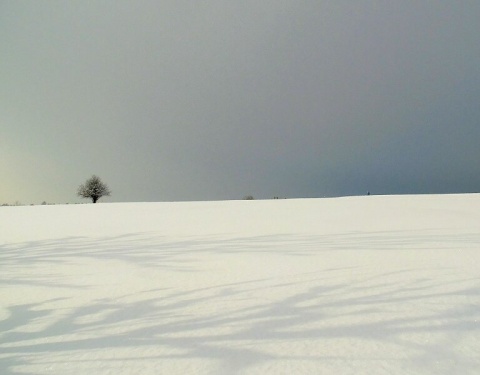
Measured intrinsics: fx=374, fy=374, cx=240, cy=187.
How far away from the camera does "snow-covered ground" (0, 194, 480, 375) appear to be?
1.79 metres

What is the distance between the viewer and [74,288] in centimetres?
306

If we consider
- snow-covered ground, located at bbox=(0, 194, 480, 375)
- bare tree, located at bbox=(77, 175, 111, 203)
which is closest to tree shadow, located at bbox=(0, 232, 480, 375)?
snow-covered ground, located at bbox=(0, 194, 480, 375)

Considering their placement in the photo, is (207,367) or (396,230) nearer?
(207,367)

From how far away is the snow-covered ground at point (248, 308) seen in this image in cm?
179

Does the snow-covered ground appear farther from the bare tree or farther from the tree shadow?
the bare tree

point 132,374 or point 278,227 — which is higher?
point 278,227

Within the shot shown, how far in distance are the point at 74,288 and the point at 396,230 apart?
4.45m

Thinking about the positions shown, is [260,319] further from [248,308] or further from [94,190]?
[94,190]

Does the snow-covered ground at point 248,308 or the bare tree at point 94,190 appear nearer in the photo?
the snow-covered ground at point 248,308

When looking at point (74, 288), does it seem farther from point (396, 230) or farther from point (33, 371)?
point (396, 230)

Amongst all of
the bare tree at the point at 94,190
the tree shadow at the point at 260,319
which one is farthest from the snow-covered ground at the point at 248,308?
the bare tree at the point at 94,190

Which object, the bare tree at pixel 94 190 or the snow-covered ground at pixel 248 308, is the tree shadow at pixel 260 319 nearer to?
the snow-covered ground at pixel 248 308

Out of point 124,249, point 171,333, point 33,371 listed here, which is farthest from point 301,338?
point 124,249

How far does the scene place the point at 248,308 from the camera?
2424 mm
